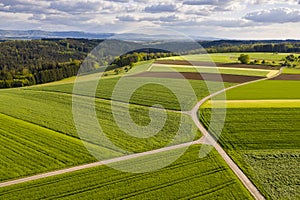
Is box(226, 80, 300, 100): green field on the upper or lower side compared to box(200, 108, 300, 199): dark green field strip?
upper

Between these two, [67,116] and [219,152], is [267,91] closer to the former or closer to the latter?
[219,152]

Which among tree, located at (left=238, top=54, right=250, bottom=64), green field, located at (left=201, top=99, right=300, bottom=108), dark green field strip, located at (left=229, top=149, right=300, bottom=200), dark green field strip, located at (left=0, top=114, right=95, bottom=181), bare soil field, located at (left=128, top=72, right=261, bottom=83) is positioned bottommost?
dark green field strip, located at (left=229, top=149, right=300, bottom=200)

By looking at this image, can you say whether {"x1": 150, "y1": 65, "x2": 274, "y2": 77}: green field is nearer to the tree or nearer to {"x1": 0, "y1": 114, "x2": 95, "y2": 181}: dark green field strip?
the tree

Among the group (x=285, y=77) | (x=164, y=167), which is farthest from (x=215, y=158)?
(x=285, y=77)

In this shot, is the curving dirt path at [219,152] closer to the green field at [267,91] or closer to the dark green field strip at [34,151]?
the dark green field strip at [34,151]

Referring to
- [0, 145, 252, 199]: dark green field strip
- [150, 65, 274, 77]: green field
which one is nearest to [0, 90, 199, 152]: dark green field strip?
[0, 145, 252, 199]: dark green field strip

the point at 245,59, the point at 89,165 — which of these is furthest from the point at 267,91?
the point at 245,59
